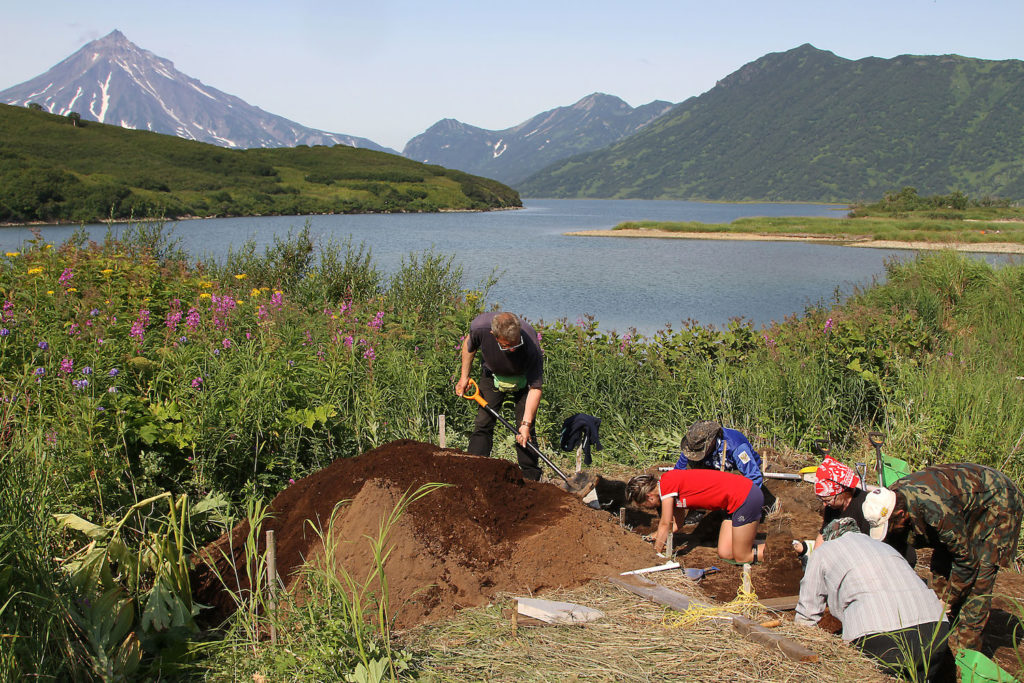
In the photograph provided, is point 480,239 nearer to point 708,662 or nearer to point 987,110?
point 708,662

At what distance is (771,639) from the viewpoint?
3770mm

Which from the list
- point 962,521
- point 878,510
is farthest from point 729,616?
point 962,521

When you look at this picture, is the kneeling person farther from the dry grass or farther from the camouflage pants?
the camouflage pants

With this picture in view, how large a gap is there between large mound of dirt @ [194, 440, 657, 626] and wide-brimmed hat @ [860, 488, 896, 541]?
4.43 ft

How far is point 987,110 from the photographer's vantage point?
19450 cm

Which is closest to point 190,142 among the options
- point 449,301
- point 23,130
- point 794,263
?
point 23,130

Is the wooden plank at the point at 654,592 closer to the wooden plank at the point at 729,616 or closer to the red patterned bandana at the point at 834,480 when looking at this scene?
the wooden plank at the point at 729,616

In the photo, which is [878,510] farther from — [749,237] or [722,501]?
[749,237]

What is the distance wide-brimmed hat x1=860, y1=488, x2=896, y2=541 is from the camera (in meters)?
4.17

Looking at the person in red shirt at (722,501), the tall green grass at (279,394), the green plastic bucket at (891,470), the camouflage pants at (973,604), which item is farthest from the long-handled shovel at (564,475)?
the camouflage pants at (973,604)

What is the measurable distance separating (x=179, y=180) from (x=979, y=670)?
79.2 metres

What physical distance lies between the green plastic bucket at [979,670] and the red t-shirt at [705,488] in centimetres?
157

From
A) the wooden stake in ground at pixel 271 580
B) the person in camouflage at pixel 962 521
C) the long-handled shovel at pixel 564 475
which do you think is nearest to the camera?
the wooden stake in ground at pixel 271 580

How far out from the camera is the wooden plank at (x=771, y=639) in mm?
3645
